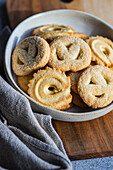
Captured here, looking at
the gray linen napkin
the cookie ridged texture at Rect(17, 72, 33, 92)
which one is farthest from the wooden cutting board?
the cookie ridged texture at Rect(17, 72, 33, 92)

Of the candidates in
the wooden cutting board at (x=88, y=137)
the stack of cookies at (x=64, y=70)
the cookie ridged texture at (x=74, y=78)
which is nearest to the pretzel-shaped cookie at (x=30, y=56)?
the stack of cookies at (x=64, y=70)

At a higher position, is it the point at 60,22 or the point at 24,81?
the point at 60,22

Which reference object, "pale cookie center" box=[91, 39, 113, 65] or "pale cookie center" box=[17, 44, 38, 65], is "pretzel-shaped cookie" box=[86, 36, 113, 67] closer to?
"pale cookie center" box=[91, 39, 113, 65]

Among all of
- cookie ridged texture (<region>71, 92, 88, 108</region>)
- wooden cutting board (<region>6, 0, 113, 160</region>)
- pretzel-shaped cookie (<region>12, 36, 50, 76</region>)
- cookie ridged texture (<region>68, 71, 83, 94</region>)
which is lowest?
wooden cutting board (<region>6, 0, 113, 160</region>)

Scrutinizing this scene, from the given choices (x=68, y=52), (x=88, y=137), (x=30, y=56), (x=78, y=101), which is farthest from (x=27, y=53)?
(x=88, y=137)

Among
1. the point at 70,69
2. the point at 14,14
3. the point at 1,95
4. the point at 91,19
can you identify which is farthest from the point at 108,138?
the point at 14,14

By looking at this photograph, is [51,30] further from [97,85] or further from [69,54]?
[97,85]

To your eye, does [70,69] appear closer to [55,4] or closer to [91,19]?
[91,19]
